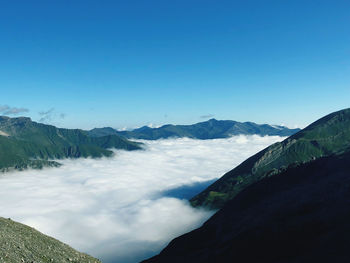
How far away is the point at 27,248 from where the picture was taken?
62438 mm

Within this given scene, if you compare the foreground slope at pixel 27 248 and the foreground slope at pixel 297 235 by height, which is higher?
the foreground slope at pixel 27 248

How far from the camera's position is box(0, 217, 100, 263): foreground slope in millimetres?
54750

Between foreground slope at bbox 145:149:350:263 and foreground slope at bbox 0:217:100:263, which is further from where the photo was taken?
foreground slope at bbox 145:149:350:263

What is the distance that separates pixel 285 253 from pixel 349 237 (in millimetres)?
21410

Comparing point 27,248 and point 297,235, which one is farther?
point 297,235

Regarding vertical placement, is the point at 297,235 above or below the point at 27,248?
below

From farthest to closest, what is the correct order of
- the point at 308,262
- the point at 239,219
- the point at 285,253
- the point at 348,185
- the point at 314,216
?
the point at 239,219 < the point at 348,185 < the point at 314,216 < the point at 285,253 < the point at 308,262

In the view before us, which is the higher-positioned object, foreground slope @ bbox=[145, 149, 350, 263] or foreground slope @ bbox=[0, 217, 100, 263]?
foreground slope @ bbox=[0, 217, 100, 263]

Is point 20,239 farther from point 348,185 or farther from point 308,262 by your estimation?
point 348,185

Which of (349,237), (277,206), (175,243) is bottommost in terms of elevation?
(175,243)

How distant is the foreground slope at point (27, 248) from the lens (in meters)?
54.8

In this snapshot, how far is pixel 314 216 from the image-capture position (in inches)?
3999

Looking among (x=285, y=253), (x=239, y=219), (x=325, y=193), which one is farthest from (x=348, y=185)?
(x=285, y=253)

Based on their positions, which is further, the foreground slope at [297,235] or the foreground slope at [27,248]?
the foreground slope at [297,235]
